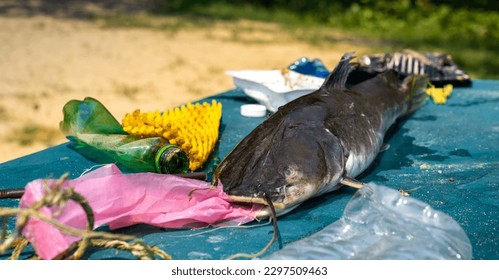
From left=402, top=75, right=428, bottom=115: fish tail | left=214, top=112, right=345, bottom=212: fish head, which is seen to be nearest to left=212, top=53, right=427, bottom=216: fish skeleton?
left=214, top=112, right=345, bottom=212: fish head

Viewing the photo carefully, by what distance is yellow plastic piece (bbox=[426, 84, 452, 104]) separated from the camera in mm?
4609

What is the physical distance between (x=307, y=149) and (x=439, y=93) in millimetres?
2252

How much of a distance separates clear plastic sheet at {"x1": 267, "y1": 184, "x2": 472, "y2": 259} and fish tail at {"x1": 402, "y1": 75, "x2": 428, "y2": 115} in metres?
1.92

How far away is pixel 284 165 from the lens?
8.43 ft

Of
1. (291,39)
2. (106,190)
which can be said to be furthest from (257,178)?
(291,39)

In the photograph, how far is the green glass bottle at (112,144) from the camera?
3.05 metres

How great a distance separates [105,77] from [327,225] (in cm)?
614

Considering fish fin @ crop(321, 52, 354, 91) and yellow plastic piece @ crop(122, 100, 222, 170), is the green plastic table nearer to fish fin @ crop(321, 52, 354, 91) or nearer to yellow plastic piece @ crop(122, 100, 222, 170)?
yellow plastic piece @ crop(122, 100, 222, 170)

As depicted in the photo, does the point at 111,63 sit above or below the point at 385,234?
below

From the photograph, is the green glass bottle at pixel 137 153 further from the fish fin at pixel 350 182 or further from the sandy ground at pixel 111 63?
the sandy ground at pixel 111 63

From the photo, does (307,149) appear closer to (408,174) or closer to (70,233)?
(408,174)

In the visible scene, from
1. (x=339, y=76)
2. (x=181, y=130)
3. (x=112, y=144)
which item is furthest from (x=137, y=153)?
(x=339, y=76)

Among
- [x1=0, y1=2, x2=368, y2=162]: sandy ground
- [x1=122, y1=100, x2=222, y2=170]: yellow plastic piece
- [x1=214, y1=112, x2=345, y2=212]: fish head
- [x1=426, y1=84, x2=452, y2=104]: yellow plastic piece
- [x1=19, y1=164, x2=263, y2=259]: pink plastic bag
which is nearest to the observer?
[x1=19, y1=164, x2=263, y2=259]: pink plastic bag

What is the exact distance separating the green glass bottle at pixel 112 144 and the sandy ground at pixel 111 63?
7.41 ft
